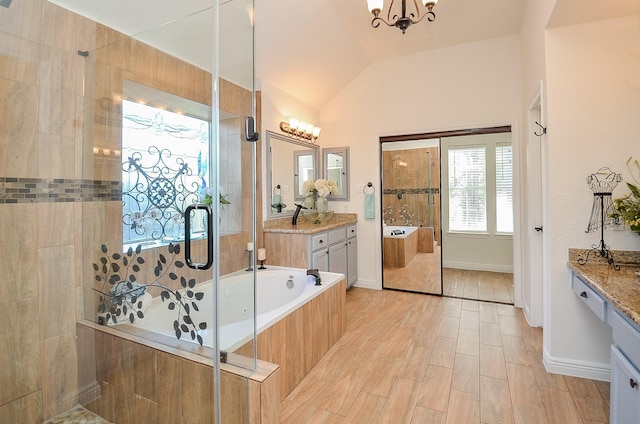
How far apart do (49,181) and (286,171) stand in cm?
242

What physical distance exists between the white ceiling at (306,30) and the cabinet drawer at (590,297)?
1.68 metres


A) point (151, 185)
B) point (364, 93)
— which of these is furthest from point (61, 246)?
point (364, 93)

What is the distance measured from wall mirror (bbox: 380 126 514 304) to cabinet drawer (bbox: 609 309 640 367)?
2.44 metres

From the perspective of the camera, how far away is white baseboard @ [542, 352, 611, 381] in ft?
6.63

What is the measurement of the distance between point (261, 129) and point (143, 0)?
1.61 m

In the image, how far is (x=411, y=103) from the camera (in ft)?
13.1

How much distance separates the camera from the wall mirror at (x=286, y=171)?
3590 millimetres

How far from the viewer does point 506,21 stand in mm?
3209

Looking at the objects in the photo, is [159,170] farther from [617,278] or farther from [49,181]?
[617,278]

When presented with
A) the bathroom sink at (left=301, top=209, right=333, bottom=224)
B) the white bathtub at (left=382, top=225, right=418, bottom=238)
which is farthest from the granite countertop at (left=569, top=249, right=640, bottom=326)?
the bathroom sink at (left=301, top=209, right=333, bottom=224)

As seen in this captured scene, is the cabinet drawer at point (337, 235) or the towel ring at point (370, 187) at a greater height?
the towel ring at point (370, 187)

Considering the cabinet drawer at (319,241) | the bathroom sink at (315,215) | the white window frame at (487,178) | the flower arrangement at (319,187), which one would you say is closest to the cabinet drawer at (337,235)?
the cabinet drawer at (319,241)

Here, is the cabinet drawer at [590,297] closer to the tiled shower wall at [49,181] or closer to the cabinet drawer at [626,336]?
the cabinet drawer at [626,336]

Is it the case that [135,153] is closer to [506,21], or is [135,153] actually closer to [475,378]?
[475,378]
